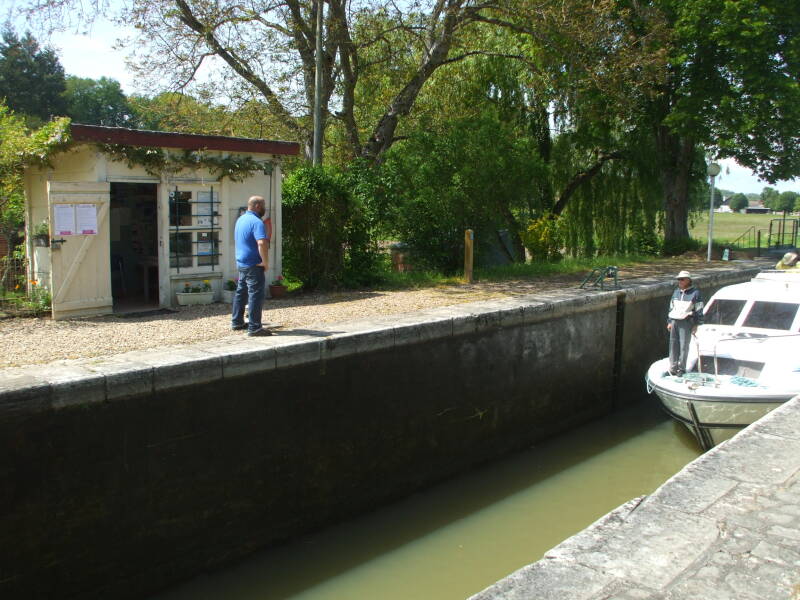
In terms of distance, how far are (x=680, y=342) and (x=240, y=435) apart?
663cm

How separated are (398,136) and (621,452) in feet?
33.1

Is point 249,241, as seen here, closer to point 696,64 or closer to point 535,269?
point 535,269

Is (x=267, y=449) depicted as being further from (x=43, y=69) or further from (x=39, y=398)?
(x=43, y=69)

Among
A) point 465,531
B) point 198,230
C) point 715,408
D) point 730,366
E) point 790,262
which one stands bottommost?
point 465,531

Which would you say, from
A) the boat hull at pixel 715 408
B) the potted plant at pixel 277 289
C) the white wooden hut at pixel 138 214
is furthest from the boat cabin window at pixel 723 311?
the white wooden hut at pixel 138 214

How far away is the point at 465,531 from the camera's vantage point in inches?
337

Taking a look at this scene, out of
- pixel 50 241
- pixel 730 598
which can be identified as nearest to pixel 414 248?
pixel 50 241

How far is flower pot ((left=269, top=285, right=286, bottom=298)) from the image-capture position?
40.0 feet

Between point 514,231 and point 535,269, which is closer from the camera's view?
point 535,269

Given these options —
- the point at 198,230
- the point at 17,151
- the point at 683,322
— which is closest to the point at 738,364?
the point at 683,322

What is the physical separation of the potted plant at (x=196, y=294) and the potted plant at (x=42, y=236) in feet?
6.37

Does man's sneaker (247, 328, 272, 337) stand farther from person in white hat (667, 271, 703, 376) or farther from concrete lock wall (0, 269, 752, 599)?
person in white hat (667, 271, 703, 376)

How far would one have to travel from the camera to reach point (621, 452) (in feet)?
36.9

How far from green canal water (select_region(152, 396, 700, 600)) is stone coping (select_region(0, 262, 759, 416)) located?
1.96 m
